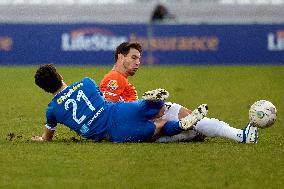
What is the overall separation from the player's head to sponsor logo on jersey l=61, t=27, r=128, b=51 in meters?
16.2

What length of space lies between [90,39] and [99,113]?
57.1 feet

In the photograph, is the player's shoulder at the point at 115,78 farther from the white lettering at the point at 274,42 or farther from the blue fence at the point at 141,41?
the white lettering at the point at 274,42

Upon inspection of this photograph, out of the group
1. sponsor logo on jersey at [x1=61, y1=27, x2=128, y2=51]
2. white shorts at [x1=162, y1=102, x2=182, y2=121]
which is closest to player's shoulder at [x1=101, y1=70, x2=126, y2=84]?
white shorts at [x1=162, y1=102, x2=182, y2=121]

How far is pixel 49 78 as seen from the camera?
10359mm

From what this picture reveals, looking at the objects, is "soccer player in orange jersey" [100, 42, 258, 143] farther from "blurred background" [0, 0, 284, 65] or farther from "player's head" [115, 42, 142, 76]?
"blurred background" [0, 0, 284, 65]

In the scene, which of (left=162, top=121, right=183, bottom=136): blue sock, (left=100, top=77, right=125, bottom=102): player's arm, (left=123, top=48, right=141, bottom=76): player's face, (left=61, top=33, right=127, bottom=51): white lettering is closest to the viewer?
(left=162, top=121, right=183, bottom=136): blue sock

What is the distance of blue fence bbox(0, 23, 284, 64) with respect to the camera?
27.3 meters

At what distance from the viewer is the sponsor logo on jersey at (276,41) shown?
28.4 m

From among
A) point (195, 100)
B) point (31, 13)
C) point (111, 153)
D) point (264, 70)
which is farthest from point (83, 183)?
point (31, 13)

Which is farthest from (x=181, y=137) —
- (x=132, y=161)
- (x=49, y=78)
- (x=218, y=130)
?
(x=132, y=161)

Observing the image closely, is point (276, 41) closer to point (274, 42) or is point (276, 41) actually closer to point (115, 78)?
point (274, 42)

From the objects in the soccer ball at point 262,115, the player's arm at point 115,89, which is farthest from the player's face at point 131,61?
the soccer ball at point 262,115

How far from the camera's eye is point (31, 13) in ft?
129

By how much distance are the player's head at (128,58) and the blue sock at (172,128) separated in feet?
3.58
